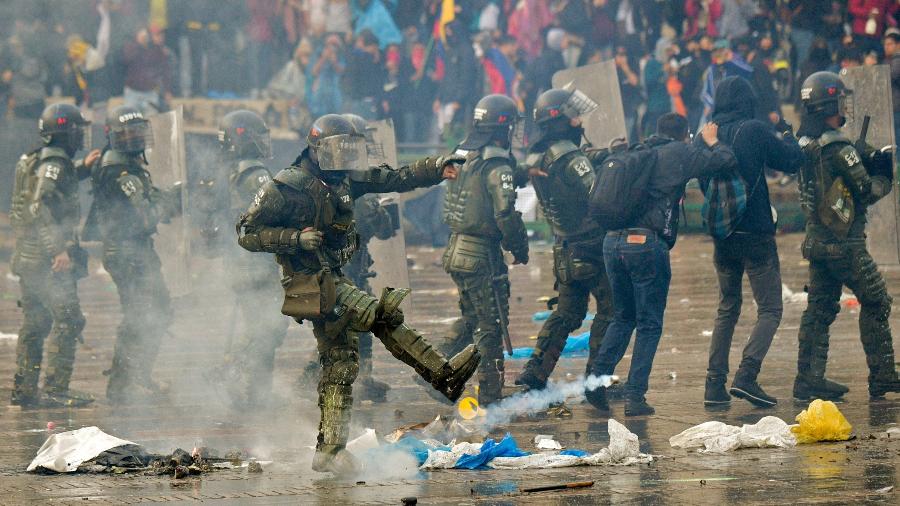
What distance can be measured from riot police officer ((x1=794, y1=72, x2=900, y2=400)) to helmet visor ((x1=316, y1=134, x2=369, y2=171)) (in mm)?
3360

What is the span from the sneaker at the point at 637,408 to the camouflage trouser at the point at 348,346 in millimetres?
2127

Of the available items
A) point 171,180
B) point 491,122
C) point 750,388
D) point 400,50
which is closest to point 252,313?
point 171,180

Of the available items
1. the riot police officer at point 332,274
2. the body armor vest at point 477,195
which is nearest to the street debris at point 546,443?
the riot police officer at point 332,274

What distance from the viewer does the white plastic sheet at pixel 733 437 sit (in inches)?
318

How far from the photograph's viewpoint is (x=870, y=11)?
60.1 feet

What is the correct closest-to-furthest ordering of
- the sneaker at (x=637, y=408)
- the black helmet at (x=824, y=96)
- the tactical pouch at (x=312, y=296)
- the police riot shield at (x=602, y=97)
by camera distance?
the tactical pouch at (x=312, y=296) → the sneaker at (x=637, y=408) → the black helmet at (x=824, y=96) → the police riot shield at (x=602, y=97)

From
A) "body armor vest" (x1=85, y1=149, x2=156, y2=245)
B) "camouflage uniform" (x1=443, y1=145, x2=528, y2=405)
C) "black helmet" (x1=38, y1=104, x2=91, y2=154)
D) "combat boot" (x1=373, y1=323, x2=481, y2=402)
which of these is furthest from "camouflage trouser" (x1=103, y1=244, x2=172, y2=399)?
"combat boot" (x1=373, y1=323, x2=481, y2=402)

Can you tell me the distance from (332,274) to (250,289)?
302cm

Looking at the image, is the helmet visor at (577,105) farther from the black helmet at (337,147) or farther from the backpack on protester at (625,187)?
the black helmet at (337,147)

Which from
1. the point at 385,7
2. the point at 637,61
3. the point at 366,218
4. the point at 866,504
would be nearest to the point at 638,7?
the point at 637,61

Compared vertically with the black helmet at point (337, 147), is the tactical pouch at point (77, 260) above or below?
below

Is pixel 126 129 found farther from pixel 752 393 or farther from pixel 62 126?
pixel 752 393

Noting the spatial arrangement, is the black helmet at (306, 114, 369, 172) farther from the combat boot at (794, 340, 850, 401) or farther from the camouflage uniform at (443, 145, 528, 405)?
the combat boot at (794, 340, 850, 401)

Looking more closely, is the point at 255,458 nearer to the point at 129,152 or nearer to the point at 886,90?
the point at 129,152
